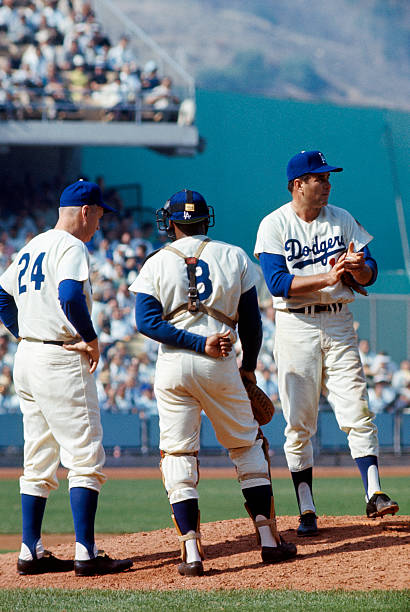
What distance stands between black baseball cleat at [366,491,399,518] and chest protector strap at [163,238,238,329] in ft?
4.51

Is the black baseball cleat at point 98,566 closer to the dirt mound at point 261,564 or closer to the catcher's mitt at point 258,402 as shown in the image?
the dirt mound at point 261,564

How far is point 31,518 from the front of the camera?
4.73 meters

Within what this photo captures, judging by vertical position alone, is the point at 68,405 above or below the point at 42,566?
above

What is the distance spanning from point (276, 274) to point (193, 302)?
0.80 meters

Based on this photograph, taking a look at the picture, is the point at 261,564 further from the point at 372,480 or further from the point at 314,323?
the point at 314,323

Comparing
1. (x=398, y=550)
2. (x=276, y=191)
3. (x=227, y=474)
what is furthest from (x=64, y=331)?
(x=276, y=191)

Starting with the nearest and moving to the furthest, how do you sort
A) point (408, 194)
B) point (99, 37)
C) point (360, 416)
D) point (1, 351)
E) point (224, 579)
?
1. point (224, 579)
2. point (360, 416)
3. point (1, 351)
4. point (99, 37)
5. point (408, 194)

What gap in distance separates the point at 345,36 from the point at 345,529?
12913 centimetres

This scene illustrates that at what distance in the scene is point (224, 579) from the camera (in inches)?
171

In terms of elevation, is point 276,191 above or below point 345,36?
below

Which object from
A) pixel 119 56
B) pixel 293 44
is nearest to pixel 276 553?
pixel 119 56

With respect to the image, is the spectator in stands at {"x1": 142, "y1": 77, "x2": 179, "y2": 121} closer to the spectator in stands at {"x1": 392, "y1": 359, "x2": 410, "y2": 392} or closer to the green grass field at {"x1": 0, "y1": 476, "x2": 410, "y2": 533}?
the spectator in stands at {"x1": 392, "y1": 359, "x2": 410, "y2": 392}

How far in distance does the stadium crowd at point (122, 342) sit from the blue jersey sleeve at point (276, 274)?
27.4 ft

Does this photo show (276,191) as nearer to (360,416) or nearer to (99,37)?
(99,37)
